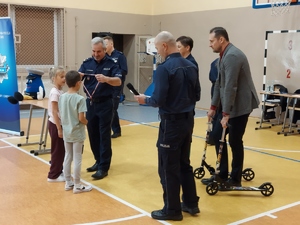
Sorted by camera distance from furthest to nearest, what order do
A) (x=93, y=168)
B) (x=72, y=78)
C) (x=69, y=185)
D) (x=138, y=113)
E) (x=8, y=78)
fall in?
1. (x=138, y=113)
2. (x=8, y=78)
3. (x=93, y=168)
4. (x=69, y=185)
5. (x=72, y=78)

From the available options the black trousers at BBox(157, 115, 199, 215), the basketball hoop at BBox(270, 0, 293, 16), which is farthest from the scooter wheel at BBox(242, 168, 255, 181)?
the basketball hoop at BBox(270, 0, 293, 16)

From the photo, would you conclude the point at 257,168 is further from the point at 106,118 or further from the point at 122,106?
the point at 122,106

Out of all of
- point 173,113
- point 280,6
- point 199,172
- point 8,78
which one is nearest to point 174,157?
point 173,113

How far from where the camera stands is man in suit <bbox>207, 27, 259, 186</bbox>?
4293 millimetres

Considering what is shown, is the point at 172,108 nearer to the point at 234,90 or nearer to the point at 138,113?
the point at 234,90

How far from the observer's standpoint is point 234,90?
4.29 m

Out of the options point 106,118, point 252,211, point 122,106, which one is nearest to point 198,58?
point 122,106

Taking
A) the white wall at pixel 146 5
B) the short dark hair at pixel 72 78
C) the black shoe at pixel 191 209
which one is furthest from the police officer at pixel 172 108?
the white wall at pixel 146 5

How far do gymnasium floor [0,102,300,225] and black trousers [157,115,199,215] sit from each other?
0.25m

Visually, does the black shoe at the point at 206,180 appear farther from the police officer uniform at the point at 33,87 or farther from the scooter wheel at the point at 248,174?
the police officer uniform at the point at 33,87

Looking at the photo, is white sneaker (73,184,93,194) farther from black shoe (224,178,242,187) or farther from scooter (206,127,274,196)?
black shoe (224,178,242,187)

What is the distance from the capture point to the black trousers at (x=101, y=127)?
4969 mm

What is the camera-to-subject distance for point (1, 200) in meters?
4.30

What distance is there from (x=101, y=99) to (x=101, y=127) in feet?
1.14
